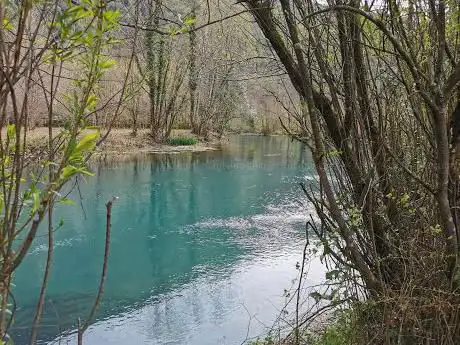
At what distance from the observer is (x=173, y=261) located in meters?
7.09

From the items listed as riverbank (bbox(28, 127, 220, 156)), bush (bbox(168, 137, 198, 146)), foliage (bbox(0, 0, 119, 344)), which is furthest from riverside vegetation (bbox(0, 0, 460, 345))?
bush (bbox(168, 137, 198, 146))

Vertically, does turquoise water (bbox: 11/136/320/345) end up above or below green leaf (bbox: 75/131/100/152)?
below

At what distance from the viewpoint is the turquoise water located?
5109 millimetres

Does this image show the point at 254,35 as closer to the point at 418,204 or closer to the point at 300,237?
the point at 418,204

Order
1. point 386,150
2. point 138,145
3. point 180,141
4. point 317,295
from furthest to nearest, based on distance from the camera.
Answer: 1. point 180,141
2. point 138,145
3. point 317,295
4. point 386,150

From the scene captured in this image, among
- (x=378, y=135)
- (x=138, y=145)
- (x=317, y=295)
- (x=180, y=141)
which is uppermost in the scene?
(x=378, y=135)

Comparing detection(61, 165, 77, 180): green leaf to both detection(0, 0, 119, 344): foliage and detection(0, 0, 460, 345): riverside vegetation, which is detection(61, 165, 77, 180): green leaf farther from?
detection(0, 0, 460, 345): riverside vegetation

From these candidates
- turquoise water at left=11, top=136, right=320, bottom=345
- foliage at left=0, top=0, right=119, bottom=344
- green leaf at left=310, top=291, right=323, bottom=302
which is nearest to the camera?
foliage at left=0, top=0, right=119, bottom=344

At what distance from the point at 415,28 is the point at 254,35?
115 cm

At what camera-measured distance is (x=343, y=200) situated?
2.74 metres

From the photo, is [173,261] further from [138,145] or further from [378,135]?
[138,145]

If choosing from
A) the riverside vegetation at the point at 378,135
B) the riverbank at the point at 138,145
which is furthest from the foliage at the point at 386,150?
the riverbank at the point at 138,145

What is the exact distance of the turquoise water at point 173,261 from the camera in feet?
16.8

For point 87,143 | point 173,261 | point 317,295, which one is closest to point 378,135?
point 317,295
